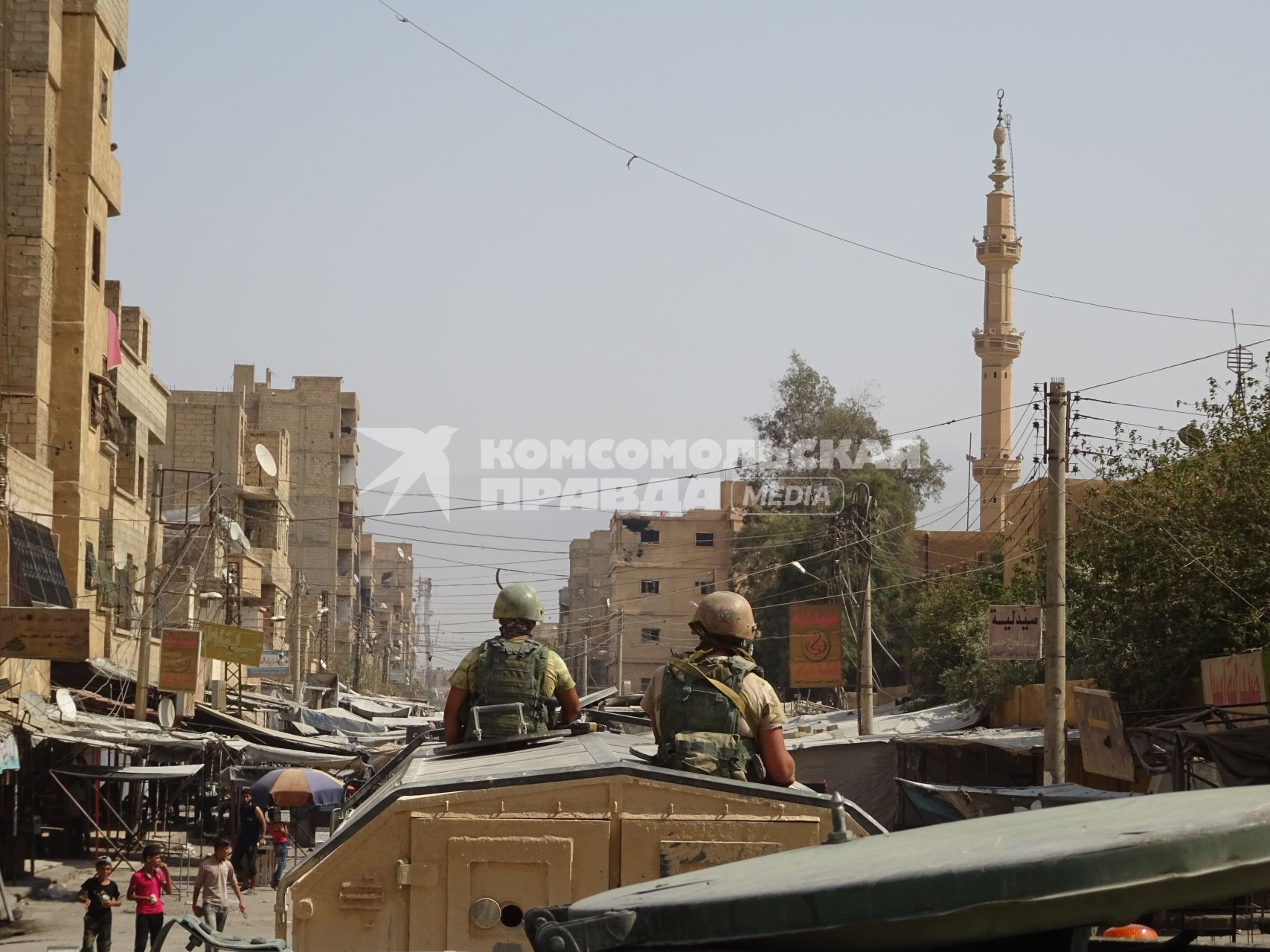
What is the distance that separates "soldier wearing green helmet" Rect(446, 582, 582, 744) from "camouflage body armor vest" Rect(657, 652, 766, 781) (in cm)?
142

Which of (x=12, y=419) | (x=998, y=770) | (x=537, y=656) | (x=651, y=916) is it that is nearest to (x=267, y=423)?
(x=12, y=419)

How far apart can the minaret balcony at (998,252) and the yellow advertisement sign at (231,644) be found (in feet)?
156

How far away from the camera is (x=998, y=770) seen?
3038cm

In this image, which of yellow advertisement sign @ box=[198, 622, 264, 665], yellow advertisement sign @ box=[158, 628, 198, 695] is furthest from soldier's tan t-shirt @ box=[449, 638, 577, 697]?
yellow advertisement sign @ box=[198, 622, 264, 665]

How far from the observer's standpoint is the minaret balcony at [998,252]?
73.4 metres

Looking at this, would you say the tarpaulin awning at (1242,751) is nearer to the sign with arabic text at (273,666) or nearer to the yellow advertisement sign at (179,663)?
the yellow advertisement sign at (179,663)

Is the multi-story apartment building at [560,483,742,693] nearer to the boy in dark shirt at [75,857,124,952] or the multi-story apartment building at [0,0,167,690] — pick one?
the multi-story apartment building at [0,0,167,690]

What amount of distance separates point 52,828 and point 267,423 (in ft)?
217

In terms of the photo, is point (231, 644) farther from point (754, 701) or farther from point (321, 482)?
point (321, 482)

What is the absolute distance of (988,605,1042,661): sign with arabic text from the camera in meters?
25.4

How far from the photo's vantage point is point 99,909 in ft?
58.5

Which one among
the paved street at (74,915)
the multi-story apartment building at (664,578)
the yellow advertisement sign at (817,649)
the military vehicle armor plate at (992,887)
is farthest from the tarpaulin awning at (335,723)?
the multi-story apartment building at (664,578)

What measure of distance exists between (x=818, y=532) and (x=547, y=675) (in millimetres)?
60079

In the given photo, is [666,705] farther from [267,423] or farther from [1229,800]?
[267,423]
